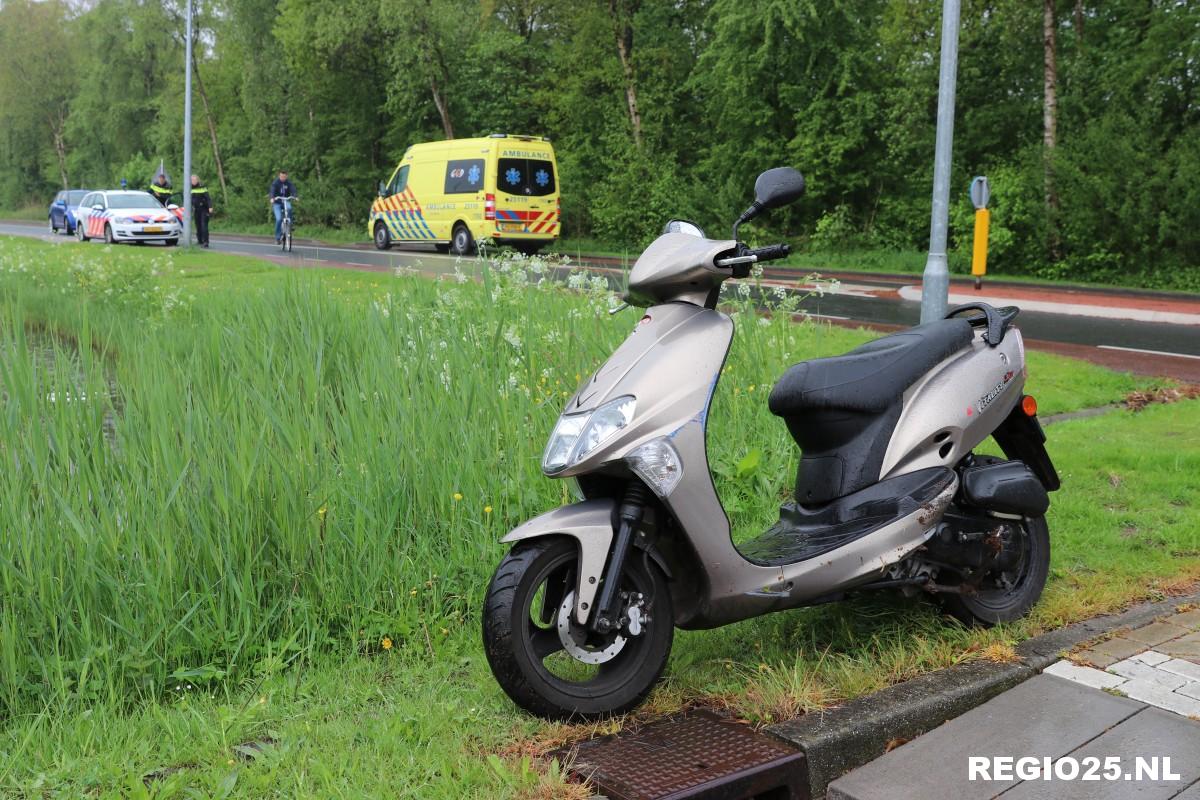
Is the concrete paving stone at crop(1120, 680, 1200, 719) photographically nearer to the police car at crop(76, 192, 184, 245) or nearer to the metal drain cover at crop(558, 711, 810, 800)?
the metal drain cover at crop(558, 711, 810, 800)

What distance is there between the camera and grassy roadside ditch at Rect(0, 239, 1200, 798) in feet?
9.53

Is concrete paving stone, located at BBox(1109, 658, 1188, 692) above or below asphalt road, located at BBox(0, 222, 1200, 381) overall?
below

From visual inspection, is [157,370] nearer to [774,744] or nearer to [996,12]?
[774,744]

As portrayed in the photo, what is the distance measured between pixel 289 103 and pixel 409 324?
4233 cm

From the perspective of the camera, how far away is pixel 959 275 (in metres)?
20.0

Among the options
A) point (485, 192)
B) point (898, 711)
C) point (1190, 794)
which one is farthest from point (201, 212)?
point (1190, 794)

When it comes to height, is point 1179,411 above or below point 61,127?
below

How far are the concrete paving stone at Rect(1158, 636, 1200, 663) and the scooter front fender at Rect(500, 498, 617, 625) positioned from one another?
1889 millimetres

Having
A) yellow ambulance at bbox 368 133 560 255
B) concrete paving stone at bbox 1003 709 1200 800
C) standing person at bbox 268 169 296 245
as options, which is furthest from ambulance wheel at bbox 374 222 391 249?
concrete paving stone at bbox 1003 709 1200 800

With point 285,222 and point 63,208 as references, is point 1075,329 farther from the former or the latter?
point 63,208

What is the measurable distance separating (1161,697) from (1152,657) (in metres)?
0.31

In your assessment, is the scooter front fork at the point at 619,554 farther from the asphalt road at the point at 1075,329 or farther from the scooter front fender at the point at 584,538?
the asphalt road at the point at 1075,329

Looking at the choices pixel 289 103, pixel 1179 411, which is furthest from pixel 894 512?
pixel 289 103

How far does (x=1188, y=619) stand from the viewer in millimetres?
3732
